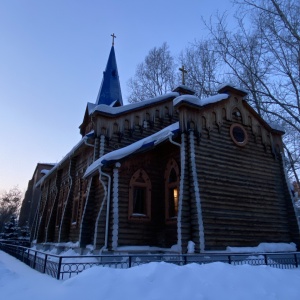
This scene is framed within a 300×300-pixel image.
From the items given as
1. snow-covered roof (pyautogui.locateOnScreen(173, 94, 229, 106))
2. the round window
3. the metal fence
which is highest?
snow-covered roof (pyautogui.locateOnScreen(173, 94, 229, 106))

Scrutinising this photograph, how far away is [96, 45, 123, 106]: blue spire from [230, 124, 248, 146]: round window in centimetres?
907

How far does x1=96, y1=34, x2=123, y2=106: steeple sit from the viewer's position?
68.2 ft

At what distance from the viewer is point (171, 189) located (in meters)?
12.7

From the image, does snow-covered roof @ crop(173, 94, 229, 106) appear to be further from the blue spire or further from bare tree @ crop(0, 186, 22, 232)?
bare tree @ crop(0, 186, 22, 232)

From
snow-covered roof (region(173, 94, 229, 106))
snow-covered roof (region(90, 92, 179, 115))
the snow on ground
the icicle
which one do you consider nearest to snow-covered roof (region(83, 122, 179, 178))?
the icicle

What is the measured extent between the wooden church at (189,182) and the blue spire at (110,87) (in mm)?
6217

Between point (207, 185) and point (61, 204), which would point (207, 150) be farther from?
point (61, 204)

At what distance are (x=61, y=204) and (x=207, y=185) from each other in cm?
1276

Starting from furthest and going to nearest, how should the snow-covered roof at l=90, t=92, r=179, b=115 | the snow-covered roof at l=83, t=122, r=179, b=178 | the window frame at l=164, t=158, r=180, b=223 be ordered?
the snow-covered roof at l=90, t=92, r=179, b=115 → the window frame at l=164, t=158, r=180, b=223 → the snow-covered roof at l=83, t=122, r=179, b=178

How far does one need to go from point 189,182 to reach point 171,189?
1958mm

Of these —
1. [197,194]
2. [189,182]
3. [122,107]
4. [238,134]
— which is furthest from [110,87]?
[197,194]

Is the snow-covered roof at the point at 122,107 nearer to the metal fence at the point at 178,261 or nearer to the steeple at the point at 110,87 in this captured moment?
the steeple at the point at 110,87

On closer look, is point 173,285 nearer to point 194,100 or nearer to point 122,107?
point 194,100

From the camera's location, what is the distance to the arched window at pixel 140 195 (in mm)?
12354
